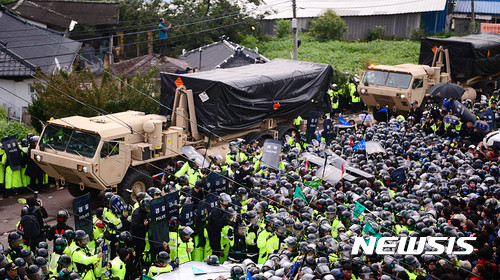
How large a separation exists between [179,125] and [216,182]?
3515mm

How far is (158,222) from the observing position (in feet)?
35.2

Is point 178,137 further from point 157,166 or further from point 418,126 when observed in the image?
point 418,126

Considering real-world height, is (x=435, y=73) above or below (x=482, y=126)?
above

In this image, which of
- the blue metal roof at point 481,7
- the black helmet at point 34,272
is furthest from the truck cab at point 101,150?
the blue metal roof at point 481,7

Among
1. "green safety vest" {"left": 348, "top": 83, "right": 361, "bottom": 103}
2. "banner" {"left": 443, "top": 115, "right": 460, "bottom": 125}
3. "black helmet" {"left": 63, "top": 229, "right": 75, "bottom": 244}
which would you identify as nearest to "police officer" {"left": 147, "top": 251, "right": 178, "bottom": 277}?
"black helmet" {"left": 63, "top": 229, "right": 75, "bottom": 244}

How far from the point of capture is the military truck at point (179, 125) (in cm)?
1402

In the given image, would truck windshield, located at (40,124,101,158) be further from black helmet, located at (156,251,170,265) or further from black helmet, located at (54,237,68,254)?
black helmet, located at (156,251,170,265)

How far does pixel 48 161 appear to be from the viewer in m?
14.1

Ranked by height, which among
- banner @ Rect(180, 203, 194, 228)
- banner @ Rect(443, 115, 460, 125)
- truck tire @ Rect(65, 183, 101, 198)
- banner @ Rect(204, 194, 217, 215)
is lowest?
truck tire @ Rect(65, 183, 101, 198)

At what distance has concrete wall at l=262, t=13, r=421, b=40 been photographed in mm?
38719

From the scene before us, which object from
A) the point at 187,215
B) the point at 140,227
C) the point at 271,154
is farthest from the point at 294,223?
the point at 271,154

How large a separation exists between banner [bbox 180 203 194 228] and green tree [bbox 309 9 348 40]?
28461mm

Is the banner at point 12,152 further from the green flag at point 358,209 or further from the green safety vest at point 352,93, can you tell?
the green safety vest at point 352,93

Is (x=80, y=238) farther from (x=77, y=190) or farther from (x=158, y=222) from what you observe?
(x=77, y=190)
